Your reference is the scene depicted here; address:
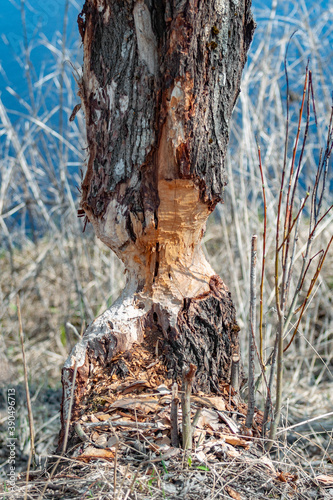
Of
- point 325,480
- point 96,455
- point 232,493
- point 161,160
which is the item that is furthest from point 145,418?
point 161,160

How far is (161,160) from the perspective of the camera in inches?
50.4

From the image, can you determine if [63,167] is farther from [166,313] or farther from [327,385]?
[327,385]

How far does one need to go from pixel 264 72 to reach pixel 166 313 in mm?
2047

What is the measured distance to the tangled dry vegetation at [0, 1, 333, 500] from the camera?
1.06 meters

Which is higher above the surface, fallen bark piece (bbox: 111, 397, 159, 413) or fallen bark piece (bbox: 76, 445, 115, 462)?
fallen bark piece (bbox: 111, 397, 159, 413)

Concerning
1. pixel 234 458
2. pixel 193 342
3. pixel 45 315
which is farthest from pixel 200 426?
pixel 45 315

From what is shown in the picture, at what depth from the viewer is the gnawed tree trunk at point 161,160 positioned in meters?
1.22

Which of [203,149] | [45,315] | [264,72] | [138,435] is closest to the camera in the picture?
[138,435]

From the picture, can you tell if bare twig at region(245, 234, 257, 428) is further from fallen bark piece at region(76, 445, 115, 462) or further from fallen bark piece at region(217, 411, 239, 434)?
fallen bark piece at region(76, 445, 115, 462)

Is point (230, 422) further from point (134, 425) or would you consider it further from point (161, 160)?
point (161, 160)

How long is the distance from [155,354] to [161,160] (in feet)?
1.99

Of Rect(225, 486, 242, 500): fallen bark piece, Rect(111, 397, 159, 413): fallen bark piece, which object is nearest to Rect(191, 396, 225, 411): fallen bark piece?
Rect(111, 397, 159, 413): fallen bark piece

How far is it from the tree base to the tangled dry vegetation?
4 centimetres

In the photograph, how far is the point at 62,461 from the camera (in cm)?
111
